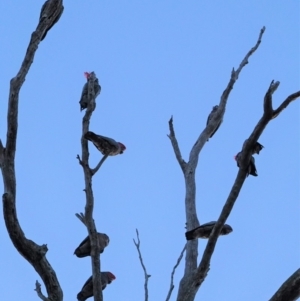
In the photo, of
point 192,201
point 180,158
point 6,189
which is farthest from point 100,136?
point 6,189

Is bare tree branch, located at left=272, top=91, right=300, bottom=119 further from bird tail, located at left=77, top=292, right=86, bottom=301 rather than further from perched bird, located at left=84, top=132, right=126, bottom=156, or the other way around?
bird tail, located at left=77, top=292, right=86, bottom=301

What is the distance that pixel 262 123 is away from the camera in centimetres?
523

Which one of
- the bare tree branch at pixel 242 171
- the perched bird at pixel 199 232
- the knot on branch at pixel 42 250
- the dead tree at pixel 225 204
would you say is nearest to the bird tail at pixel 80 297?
the dead tree at pixel 225 204

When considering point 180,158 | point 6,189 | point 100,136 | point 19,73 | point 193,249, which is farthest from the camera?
point 100,136

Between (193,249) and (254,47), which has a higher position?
(254,47)

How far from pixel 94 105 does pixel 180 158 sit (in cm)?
123

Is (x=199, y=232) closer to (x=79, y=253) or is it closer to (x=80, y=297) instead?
(x=79, y=253)

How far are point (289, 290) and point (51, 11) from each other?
3.56 m

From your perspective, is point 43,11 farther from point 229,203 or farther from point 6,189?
point 229,203

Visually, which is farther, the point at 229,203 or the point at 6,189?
the point at 6,189

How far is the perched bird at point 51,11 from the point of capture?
6.50 meters

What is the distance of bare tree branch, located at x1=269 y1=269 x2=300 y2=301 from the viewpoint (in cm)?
495

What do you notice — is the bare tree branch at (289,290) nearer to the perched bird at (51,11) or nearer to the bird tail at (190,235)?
the bird tail at (190,235)

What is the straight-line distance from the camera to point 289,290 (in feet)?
16.3
